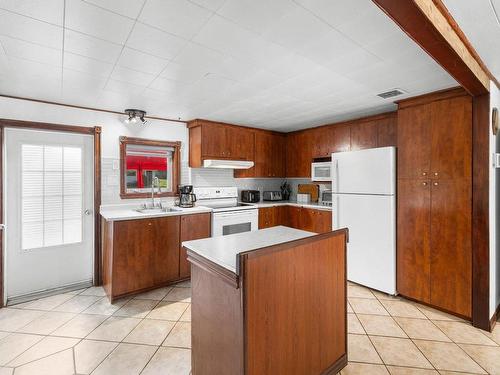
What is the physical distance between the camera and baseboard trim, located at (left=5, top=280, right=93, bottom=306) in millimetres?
2966

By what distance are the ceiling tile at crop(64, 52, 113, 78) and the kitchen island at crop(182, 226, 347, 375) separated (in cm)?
165

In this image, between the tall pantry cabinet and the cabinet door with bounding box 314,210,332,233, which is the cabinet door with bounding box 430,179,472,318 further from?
the cabinet door with bounding box 314,210,332,233

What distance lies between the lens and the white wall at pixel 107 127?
2.98 meters

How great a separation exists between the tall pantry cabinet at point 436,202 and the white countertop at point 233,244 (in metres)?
1.66

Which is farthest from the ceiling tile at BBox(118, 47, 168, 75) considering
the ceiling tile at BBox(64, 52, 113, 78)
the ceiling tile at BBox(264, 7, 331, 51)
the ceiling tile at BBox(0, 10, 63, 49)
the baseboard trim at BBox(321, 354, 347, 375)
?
the baseboard trim at BBox(321, 354, 347, 375)

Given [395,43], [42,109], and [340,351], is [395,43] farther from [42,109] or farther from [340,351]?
[42,109]

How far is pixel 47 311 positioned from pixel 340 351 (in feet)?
9.55

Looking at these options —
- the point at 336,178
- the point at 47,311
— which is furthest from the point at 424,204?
the point at 47,311

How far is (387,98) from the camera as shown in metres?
3.01

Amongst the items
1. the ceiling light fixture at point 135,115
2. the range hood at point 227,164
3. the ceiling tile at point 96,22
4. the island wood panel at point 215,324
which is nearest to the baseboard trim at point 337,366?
the island wood panel at point 215,324

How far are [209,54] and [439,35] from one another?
145 cm

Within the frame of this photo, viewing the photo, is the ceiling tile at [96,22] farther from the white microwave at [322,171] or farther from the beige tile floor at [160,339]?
the white microwave at [322,171]

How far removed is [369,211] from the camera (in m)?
3.21

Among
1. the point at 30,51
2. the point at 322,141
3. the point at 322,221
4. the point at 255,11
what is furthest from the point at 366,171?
the point at 30,51
